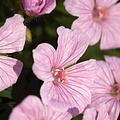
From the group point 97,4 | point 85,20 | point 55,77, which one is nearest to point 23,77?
point 55,77

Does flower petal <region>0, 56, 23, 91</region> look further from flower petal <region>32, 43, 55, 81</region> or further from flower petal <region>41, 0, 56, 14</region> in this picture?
flower petal <region>41, 0, 56, 14</region>

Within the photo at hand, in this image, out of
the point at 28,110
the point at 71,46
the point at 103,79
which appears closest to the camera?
the point at 28,110

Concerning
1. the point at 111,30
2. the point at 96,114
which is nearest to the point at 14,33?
the point at 96,114

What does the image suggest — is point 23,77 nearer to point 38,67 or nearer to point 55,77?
point 55,77

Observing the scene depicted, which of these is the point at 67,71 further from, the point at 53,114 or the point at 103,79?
the point at 53,114

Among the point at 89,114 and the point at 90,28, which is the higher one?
the point at 90,28

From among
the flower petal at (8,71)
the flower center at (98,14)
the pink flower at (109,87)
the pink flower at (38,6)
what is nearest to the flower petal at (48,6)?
the pink flower at (38,6)

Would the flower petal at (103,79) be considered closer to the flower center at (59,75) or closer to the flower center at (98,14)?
the flower center at (59,75)

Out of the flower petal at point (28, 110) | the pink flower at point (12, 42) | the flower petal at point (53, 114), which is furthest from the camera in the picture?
the pink flower at point (12, 42)
